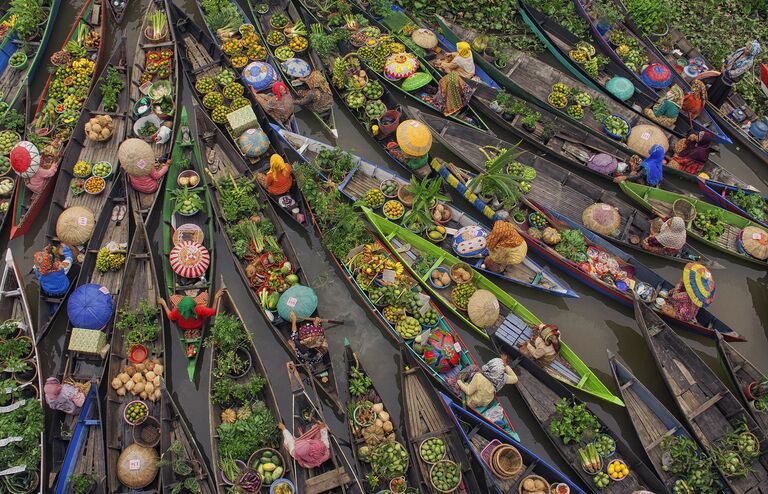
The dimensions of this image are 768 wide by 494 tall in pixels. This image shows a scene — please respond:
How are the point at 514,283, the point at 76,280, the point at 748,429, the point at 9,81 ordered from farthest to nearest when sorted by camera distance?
the point at 9,81
the point at 514,283
the point at 76,280
the point at 748,429

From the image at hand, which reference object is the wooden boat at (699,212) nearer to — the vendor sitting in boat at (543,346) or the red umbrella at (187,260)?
the vendor sitting in boat at (543,346)

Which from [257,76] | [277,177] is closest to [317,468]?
[277,177]

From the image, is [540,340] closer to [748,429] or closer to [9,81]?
[748,429]

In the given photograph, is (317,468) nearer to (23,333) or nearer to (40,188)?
(23,333)

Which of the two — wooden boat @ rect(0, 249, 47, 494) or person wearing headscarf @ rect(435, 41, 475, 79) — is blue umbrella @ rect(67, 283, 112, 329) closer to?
wooden boat @ rect(0, 249, 47, 494)

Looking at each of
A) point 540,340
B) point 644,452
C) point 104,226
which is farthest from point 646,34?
point 104,226
